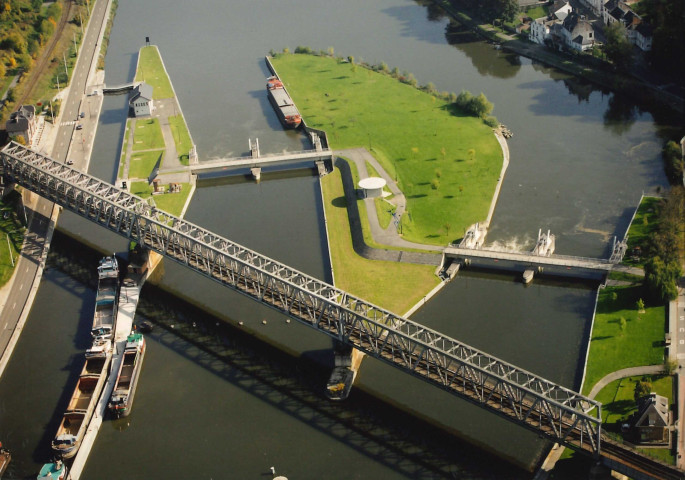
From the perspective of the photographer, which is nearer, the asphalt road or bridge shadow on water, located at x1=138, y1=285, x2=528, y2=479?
bridge shadow on water, located at x1=138, y1=285, x2=528, y2=479

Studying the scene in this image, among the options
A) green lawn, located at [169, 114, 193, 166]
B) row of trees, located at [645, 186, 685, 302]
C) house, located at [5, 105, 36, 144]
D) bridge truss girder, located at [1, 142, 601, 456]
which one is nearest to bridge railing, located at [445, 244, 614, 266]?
row of trees, located at [645, 186, 685, 302]

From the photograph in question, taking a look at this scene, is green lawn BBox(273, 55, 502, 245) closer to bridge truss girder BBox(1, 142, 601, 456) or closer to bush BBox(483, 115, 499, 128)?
bush BBox(483, 115, 499, 128)

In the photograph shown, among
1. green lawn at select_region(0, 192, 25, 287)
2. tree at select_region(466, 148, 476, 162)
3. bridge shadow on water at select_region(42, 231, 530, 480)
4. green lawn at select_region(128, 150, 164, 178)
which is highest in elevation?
tree at select_region(466, 148, 476, 162)

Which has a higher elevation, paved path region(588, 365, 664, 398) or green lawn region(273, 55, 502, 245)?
green lawn region(273, 55, 502, 245)

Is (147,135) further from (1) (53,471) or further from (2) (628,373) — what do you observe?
(2) (628,373)

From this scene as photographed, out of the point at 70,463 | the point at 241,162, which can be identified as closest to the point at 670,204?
the point at 241,162

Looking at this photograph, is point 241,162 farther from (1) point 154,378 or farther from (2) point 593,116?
(2) point 593,116

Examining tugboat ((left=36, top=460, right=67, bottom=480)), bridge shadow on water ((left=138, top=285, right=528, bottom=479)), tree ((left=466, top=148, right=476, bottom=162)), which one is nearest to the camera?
tugboat ((left=36, top=460, right=67, bottom=480))
